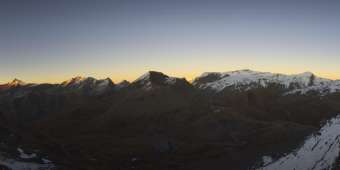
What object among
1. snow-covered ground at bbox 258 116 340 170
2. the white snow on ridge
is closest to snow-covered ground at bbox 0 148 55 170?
the white snow on ridge

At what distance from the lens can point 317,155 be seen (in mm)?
100750

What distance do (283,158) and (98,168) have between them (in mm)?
76711

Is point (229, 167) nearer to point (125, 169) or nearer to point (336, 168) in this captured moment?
point (125, 169)

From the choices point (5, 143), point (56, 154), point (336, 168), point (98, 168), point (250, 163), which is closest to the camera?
point (336, 168)

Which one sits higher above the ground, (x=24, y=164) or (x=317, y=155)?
(x=317, y=155)

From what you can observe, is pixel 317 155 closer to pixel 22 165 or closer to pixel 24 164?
pixel 22 165

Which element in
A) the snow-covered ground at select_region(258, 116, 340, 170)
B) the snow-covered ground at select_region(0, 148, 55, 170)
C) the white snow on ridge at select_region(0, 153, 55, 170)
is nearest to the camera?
the snow-covered ground at select_region(258, 116, 340, 170)

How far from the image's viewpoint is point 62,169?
490 feet

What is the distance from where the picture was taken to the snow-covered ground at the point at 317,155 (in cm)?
9191

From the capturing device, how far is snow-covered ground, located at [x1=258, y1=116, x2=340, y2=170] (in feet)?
302

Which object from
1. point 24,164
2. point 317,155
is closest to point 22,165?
point 24,164

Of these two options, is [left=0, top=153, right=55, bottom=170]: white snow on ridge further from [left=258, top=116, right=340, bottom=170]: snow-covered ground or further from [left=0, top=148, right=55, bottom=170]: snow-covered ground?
[left=258, top=116, right=340, bottom=170]: snow-covered ground

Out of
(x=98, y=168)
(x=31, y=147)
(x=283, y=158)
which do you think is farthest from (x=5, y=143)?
(x=283, y=158)

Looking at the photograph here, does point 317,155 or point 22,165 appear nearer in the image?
point 317,155
